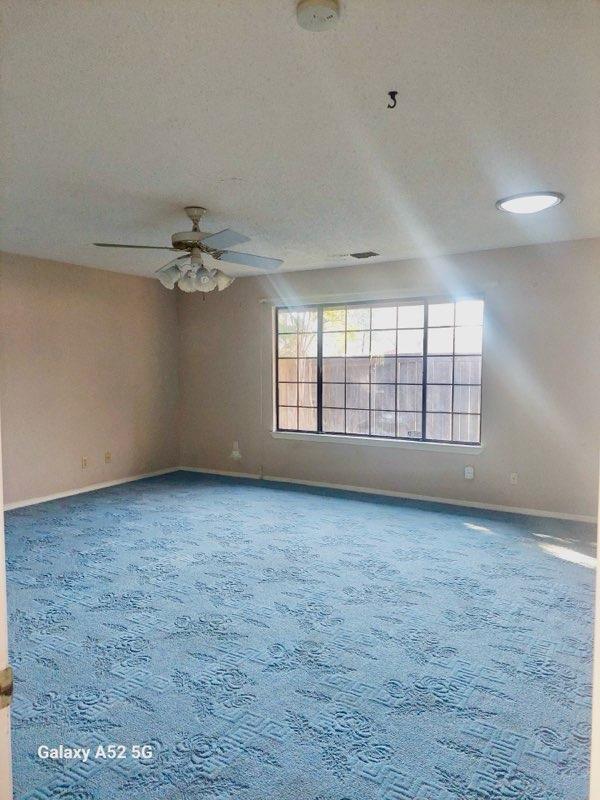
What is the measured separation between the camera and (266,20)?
1691mm

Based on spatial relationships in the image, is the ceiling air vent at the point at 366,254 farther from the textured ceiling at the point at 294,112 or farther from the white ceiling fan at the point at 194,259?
the white ceiling fan at the point at 194,259

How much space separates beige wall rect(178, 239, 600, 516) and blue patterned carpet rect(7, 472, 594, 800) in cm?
66

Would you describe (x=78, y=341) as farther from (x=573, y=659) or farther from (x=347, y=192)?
(x=573, y=659)

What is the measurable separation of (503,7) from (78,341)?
513cm

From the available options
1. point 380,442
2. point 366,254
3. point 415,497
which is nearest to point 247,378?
point 380,442

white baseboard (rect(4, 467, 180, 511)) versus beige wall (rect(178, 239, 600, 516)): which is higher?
beige wall (rect(178, 239, 600, 516))

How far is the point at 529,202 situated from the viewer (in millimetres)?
3523

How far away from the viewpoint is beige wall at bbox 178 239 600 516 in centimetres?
468

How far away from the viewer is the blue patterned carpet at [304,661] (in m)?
1.84

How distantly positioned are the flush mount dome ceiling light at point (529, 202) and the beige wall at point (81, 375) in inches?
168

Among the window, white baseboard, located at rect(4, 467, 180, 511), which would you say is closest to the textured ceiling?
the window

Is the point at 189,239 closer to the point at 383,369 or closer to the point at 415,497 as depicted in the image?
the point at 383,369

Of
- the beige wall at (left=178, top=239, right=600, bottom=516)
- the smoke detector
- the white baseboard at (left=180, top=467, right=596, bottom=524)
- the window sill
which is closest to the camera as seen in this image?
the smoke detector

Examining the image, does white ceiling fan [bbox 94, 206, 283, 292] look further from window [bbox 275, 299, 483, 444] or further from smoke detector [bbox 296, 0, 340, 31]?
window [bbox 275, 299, 483, 444]
